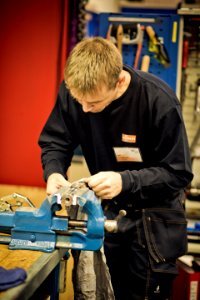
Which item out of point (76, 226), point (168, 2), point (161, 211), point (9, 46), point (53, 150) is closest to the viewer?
point (76, 226)

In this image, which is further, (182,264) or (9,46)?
(9,46)

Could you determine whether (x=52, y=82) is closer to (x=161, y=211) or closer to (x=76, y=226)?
(x=161, y=211)

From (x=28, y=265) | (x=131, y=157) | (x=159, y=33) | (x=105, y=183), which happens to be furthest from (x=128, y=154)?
(x=159, y=33)

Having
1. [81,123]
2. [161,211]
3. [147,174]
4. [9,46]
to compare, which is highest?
[9,46]

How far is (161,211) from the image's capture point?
5.71ft

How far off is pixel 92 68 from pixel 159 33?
1511 millimetres

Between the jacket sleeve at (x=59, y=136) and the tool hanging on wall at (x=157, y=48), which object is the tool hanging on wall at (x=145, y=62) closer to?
the tool hanging on wall at (x=157, y=48)

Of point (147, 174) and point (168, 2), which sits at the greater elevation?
point (168, 2)

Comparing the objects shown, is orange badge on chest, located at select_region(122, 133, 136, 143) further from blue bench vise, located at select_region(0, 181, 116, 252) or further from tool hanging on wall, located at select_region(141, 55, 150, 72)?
tool hanging on wall, located at select_region(141, 55, 150, 72)

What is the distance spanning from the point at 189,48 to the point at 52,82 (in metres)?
1.01

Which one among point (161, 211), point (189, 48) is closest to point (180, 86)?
point (189, 48)

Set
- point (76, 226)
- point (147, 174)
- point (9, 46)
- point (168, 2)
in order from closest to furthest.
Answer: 1. point (76, 226)
2. point (147, 174)
3. point (9, 46)
4. point (168, 2)

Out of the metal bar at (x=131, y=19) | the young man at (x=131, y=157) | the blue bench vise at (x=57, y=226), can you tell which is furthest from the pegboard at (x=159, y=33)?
the blue bench vise at (x=57, y=226)

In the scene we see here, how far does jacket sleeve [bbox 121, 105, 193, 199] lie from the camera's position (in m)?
1.63
